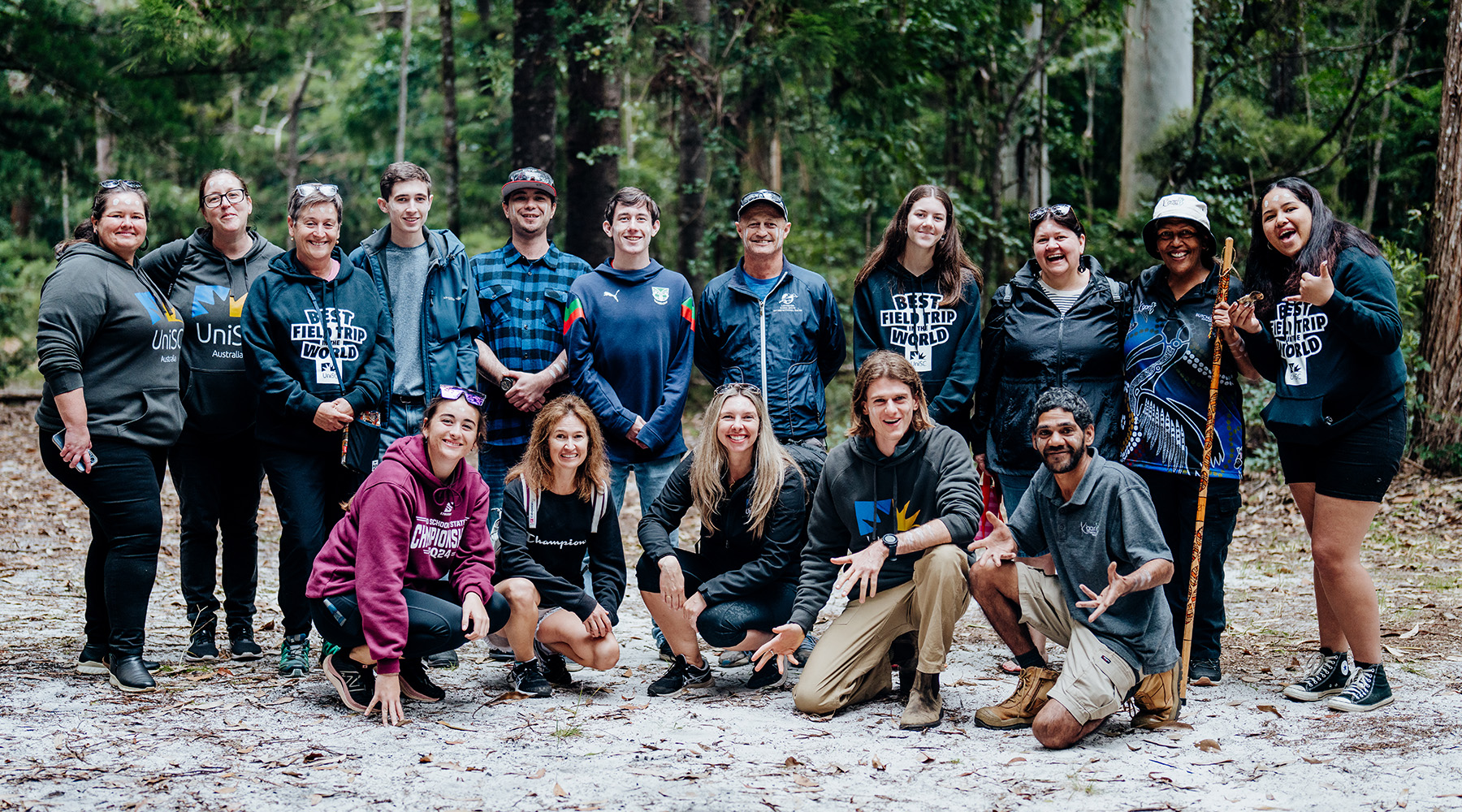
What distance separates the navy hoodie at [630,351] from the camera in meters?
5.33

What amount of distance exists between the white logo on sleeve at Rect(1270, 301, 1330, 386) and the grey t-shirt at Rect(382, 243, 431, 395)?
374 centimetres

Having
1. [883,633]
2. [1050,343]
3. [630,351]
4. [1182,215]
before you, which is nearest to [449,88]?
[630,351]

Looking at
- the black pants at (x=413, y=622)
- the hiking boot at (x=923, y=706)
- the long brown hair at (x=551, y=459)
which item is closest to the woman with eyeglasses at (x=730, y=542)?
the long brown hair at (x=551, y=459)

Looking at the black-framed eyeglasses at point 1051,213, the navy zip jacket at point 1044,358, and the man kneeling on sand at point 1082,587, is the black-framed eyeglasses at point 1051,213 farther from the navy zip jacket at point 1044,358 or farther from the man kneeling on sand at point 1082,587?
the man kneeling on sand at point 1082,587

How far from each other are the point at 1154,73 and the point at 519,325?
11.6 meters

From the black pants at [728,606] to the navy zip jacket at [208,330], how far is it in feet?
6.41

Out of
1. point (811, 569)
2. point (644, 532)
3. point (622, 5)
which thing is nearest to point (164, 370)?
point (644, 532)

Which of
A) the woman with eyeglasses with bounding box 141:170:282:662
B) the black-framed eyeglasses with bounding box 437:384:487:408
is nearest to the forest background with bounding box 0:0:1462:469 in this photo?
the woman with eyeglasses with bounding box 141:170:282:662

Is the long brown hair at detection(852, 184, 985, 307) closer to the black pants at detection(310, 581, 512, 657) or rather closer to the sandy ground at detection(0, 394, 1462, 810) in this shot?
the sandy ground at detection(0, 394, 1462, 810)

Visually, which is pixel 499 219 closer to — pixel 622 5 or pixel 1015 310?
pixel 622 5

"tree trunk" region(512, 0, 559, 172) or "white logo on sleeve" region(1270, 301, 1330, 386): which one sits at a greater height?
"tree trunk" region(512, 0, 559, 172)

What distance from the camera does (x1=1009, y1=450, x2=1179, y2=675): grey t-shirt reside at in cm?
404

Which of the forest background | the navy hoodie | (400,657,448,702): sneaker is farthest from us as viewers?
the forest background

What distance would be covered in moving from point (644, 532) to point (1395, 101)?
1405 centimetres
